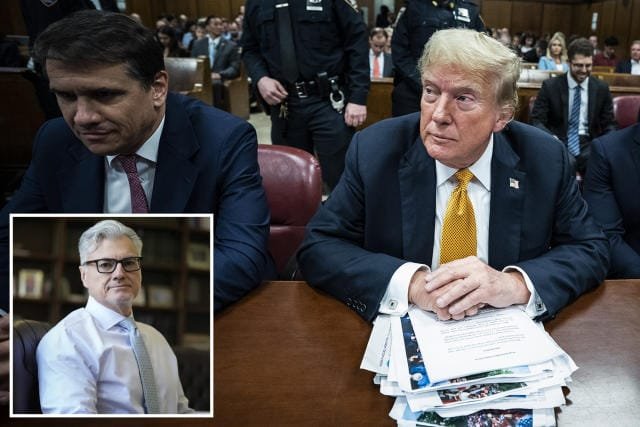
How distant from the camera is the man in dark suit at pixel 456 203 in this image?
1.25 m

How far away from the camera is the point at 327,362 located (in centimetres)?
103

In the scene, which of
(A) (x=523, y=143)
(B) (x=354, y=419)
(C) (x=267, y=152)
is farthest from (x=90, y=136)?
(A) (x=523, y=143)

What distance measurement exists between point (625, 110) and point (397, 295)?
11.5ft

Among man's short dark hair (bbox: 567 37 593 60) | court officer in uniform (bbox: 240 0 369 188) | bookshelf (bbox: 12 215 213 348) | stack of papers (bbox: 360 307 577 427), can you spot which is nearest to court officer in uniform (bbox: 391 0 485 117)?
court officer in uniform (bbox: 240 0 369 188)

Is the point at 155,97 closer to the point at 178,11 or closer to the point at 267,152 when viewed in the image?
the point at 267,152

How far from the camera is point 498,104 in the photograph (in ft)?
4.37

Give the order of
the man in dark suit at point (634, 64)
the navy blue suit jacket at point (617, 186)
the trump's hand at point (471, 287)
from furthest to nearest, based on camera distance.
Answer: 1. the man in dark suit at point (634, 64)
2. the navy blue suit jacket at point (617, 186)
3. the trump's hand at point (471, 287)

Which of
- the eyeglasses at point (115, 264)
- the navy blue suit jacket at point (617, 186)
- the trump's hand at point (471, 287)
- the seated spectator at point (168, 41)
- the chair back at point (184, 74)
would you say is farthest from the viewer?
the seated spectator at point (168, 41)

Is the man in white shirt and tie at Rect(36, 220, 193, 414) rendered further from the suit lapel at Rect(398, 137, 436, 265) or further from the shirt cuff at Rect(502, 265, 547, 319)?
the suit lapel at Rect(398, 137, 436, 265)

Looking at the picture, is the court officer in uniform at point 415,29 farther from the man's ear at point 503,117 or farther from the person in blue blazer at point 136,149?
the person in blue blazer at point 136,149

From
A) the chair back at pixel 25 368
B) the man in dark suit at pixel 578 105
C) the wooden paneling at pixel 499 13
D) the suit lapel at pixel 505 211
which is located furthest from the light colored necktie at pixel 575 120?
the wooden paneling at pixel 499 13

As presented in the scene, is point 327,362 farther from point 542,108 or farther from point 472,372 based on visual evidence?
point 542,108

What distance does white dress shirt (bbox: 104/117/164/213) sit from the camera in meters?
1.36

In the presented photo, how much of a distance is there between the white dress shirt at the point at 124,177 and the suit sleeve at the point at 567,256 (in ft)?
3.18
